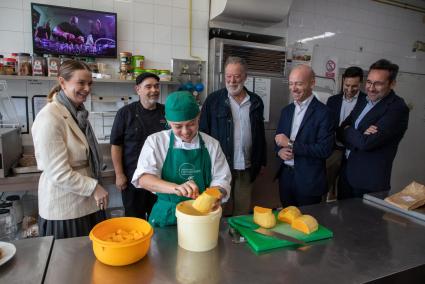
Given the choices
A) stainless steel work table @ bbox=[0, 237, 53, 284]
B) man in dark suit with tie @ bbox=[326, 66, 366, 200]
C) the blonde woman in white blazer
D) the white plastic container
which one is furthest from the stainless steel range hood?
stainless steel work table @ bbox=[0, 237, 53, 284]

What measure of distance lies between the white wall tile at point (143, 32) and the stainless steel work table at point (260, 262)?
2.27 metres

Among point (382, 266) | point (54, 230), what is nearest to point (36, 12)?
point (54, 230)

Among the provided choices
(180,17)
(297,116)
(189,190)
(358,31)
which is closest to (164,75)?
(180,17)

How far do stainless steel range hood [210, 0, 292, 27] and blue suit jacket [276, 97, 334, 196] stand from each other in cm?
145

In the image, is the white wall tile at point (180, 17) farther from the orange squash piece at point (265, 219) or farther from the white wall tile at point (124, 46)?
the orange squash piece at point (265, 219)

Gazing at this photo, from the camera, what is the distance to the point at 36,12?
2.53m

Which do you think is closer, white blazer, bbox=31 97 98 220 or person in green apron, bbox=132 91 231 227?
person in green apron, bbox=132 91 231 227

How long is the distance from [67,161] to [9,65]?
149 cm

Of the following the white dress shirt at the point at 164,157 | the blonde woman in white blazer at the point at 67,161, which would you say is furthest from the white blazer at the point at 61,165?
the white dress shirt at the point at 164,157

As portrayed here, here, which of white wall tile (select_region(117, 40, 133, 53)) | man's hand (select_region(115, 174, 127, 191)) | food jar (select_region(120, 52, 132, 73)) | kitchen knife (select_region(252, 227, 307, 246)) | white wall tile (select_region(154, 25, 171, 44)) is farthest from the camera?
white wall tile (select_region(154, 25, 171, 44))

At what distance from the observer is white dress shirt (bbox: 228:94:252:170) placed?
2.33 metres

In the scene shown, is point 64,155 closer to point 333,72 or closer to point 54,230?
point 54,230

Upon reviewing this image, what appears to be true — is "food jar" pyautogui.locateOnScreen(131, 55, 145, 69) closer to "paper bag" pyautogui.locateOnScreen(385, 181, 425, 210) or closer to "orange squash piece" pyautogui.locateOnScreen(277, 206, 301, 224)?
"orange squash piece" pyautogui.locateOnScreen(277, 206, 301, 224)

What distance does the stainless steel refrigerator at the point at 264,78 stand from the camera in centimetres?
311
